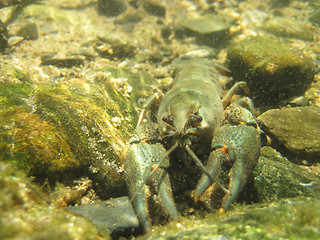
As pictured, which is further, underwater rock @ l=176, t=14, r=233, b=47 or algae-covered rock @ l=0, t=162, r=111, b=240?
underwater rock @ l=176, t=14, r=233, b=47

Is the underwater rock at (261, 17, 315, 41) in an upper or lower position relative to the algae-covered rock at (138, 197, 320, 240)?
upper

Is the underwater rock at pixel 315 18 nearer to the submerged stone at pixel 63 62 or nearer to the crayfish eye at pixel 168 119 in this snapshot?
the crayfish eye at pixel 168 119

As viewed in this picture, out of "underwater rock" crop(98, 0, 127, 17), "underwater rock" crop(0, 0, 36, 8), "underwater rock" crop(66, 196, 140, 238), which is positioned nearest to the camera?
"underwater rock" crop(66, 196, 140, 238)

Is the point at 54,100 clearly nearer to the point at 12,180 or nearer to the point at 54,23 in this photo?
the point at 12,180

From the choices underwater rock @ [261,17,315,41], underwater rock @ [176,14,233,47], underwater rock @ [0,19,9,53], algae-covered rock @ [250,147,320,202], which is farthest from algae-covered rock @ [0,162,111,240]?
underwater rock @ [261,17,315,41]

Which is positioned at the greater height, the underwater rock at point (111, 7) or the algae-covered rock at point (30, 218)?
the underwater rock at point (111, 7)

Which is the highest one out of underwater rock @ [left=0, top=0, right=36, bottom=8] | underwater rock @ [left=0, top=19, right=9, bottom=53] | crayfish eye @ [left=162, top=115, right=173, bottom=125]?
underwater rock @ [left=0, top=0, right=36, bottom=8]

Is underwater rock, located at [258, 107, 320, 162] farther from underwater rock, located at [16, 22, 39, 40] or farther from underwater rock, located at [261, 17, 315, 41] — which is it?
underwater rock, located at [16, 22, 39, 40]

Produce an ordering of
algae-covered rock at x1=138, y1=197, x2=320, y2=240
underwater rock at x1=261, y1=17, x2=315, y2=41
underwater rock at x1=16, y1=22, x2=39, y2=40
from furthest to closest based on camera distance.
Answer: underwater rock at x1=261, y1=17, x2=315, y2=41, underwater rock at x1=16, y1=22, x2=39, y2=40, algae-covered rock at x1=138, y1=197, x2=320, y2=240

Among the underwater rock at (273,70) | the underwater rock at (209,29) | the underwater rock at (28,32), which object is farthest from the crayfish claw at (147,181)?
the underwater rock at (28,32)
